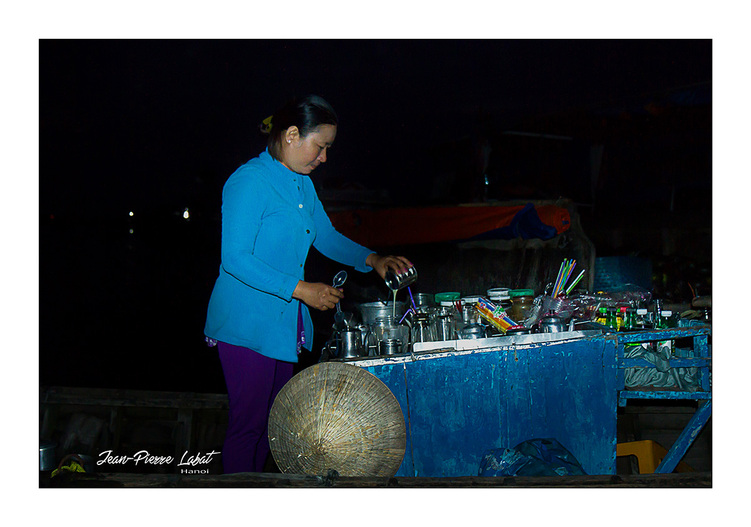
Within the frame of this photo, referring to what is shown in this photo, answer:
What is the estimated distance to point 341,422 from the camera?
9.62ft

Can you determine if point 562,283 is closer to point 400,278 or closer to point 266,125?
point 400,278

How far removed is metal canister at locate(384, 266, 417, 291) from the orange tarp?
0.55 m

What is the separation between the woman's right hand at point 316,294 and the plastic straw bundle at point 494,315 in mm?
862

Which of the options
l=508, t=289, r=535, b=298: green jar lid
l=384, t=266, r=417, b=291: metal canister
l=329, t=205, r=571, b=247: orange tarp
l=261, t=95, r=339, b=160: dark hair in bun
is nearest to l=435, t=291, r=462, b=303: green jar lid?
l=508, t=289, r=535, b=298: green jar lid

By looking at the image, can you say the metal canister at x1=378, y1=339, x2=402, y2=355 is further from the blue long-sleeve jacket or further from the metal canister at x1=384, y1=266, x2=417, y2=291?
the blue long-sleeve jacket

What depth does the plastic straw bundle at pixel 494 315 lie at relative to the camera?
3.30 m

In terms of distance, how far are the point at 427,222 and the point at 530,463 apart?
162 centimetres

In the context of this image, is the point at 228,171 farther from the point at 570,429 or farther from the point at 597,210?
the point at 597,210

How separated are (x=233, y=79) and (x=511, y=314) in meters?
1.91

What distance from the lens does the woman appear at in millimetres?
2992

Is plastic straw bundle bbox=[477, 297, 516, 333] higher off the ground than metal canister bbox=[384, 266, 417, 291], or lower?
lower

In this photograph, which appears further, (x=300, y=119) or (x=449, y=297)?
(x=449, y=297)

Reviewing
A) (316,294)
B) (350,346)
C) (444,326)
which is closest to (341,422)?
(350,346)

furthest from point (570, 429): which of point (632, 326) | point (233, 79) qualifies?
point (233, 79)
